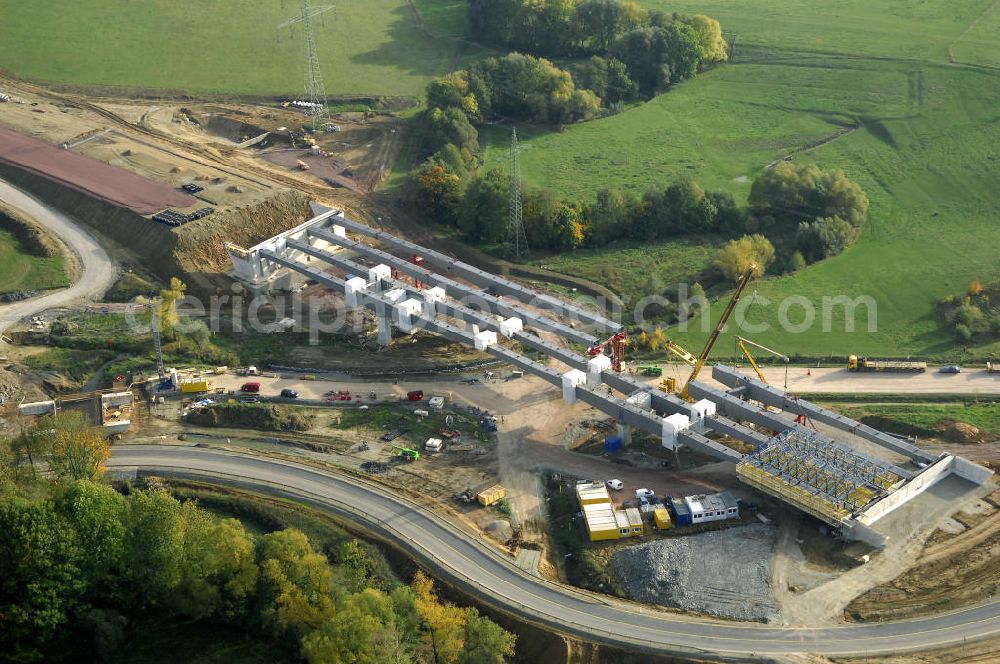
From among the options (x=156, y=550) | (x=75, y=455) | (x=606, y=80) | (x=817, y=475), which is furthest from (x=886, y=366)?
(x=606, y=80)

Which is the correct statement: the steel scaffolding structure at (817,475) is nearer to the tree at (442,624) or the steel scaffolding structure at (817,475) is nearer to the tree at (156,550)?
the tree at (442,624)

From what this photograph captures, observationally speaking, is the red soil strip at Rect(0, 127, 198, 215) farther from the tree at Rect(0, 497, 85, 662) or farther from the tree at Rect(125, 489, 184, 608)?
the tree at Rect(0, 497, 85, 662)

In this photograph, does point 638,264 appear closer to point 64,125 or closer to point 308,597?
point 308,597

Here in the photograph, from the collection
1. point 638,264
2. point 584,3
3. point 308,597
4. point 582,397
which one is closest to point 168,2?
point 584,3

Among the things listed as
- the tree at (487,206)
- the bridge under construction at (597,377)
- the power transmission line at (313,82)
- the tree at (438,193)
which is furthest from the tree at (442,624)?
the power transmission line at (313,82)

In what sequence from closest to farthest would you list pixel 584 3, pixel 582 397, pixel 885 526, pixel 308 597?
pixel 308 597 < pixel 885 526 < pixel 582 397 < pixel 584 3

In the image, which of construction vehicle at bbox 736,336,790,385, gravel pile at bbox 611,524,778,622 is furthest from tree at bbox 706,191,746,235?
gravel pile at bbox 611,524,778,622
